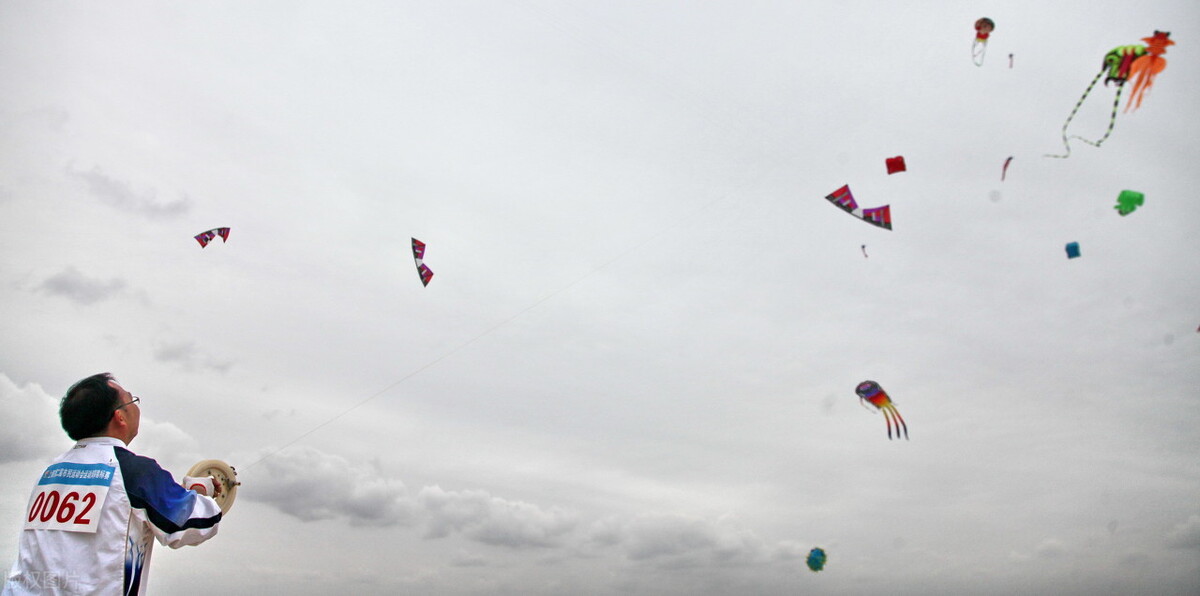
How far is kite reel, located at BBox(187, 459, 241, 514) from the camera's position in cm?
670

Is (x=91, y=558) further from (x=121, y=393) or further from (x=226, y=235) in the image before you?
(x=226, y=235)

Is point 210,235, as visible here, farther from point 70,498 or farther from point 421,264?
point 70,498

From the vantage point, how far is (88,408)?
6027mm

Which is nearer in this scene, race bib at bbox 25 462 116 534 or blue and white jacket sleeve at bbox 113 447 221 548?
race bib at bbox 25 462 116 534

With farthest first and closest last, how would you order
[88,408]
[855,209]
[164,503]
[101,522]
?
[855,209] < [88,408] < [164,503] < [101,522]

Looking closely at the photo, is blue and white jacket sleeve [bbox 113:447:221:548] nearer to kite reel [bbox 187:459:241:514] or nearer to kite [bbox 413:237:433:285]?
kite reel [bbox 187:459:241:514]

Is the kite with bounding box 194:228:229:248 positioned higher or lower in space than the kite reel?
higher

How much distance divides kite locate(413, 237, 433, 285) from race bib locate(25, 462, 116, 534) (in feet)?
57.8

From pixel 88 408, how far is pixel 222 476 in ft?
4.02

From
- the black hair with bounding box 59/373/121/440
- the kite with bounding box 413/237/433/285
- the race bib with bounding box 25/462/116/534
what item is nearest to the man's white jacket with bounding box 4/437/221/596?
the race bib with bounding box 25/462/116/534

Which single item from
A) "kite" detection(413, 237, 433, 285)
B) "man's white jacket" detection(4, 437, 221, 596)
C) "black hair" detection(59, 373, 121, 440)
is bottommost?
"man's white jacket" detection(4, 437, 221, 596)

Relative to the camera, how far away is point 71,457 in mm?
5891

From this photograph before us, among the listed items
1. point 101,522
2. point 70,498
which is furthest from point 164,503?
point 70,498

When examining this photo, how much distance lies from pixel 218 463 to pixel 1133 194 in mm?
22678
